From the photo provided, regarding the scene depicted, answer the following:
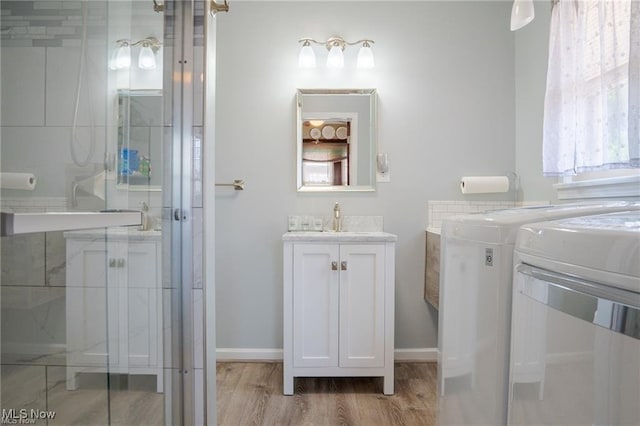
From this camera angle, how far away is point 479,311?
39.8 inches

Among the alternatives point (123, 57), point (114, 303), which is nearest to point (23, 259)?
point (114, 303)

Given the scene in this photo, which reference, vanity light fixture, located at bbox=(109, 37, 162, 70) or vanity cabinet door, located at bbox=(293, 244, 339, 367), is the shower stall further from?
vanity cabinet door, located at bbox=(293, 244, 339, 367)

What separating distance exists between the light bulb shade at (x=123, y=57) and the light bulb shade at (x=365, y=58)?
1.48 metres

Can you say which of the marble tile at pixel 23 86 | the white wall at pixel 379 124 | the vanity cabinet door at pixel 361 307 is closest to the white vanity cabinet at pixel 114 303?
the marble tile at pixel 23 86

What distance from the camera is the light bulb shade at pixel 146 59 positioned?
3.81 ft

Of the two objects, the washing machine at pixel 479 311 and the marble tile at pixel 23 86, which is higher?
the marble tile at pixel 23 86

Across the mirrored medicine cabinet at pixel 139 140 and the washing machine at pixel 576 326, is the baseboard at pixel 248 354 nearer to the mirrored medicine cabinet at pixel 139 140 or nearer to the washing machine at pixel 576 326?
the mirrored medicine cabinet at pixel 139 140

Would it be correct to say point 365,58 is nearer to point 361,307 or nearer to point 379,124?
point 379,124

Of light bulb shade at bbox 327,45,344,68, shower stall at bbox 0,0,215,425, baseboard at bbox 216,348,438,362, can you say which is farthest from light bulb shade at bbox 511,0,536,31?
baseboard at bbox 216,348,438,362

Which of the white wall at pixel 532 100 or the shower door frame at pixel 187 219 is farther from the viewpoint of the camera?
the white wall at pixel 532 100

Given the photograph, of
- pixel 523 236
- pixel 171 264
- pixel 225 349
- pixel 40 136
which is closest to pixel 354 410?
pixel 225 349

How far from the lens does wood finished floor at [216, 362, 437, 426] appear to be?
1640 millimetres

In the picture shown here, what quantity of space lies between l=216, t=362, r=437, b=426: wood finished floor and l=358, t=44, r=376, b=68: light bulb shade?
1.95 meters

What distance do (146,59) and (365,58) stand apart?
1425mm
